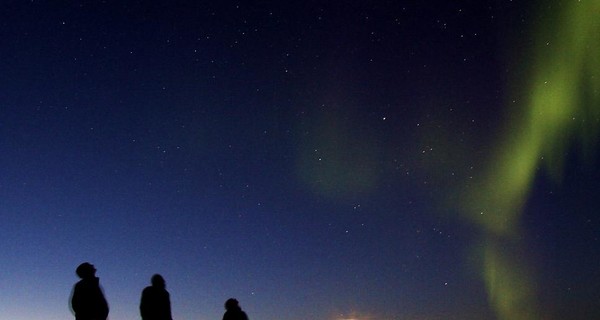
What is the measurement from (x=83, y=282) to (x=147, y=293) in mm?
1081

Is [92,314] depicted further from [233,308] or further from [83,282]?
[233,308]

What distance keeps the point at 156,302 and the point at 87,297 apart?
1.11m

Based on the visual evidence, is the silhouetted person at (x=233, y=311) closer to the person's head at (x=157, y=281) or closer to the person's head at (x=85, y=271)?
the person's head at (x=157, y=281)

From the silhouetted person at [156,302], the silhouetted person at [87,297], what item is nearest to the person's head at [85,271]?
the silhouetted person at [87,297]

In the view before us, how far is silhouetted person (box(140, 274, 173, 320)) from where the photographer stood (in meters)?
7.72

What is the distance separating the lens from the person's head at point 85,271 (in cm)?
691

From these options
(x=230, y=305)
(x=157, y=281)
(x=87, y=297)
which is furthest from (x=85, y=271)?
(x=230, y=305)

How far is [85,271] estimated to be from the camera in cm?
693

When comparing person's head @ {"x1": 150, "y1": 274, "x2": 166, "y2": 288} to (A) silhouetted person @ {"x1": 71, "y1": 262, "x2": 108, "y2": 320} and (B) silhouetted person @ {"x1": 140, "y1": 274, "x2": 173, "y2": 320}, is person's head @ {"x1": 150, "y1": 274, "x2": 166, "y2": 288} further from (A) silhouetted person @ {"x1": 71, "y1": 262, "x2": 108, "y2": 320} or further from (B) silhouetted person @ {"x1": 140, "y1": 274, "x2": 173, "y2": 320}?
(A) silhouetted person @ {"x1": 71, "y1": 262, "x2": 108, "y2": 320}

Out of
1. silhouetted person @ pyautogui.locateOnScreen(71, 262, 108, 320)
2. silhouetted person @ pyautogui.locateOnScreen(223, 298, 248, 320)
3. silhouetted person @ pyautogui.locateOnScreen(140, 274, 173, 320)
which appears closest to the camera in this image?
silhouetted person @ pyautogui.locateOnScreen(71, 262, 108, 320)

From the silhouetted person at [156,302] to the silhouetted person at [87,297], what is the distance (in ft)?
2.70

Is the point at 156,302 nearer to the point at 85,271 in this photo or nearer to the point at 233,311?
the point at 85,271

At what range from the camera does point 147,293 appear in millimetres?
7785

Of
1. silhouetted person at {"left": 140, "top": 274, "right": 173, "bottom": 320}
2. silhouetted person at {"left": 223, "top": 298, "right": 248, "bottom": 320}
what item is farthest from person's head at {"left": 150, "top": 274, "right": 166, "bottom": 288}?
silhouetted person at {"left": 223, "top": 298, "right": 248, "bottom": 320}
